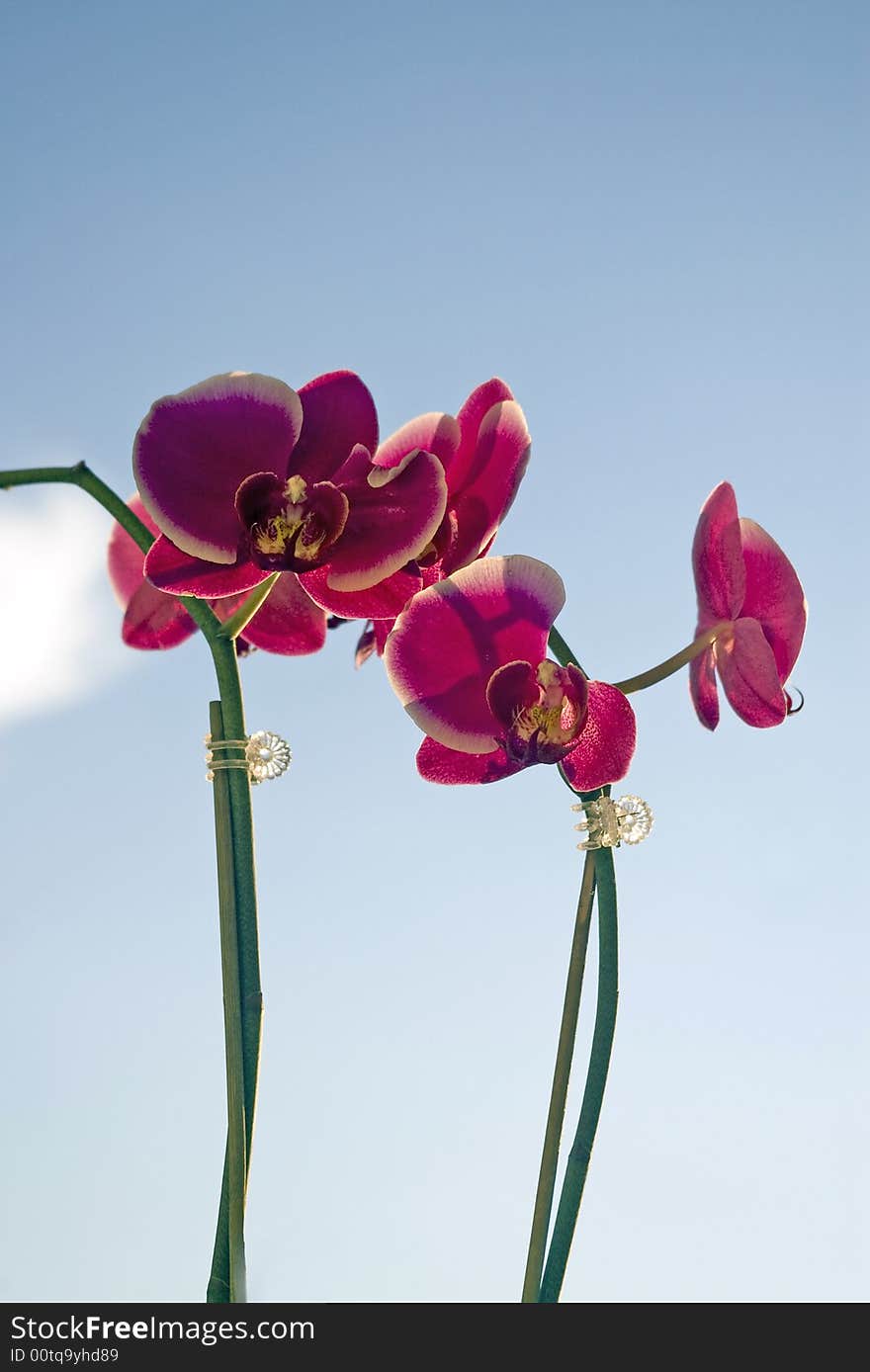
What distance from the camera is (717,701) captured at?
445 millimetres

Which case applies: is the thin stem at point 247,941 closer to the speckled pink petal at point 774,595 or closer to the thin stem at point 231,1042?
the thin stem at point 231,1042

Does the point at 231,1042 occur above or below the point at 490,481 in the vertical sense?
below

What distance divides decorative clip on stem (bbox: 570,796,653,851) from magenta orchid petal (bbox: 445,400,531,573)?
84mm

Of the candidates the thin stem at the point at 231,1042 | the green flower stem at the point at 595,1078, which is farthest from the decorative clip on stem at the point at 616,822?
the thin stem at the point at 231,1042

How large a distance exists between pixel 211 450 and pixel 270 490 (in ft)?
0.08

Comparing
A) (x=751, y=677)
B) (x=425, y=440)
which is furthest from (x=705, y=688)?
(x=425, y=440)

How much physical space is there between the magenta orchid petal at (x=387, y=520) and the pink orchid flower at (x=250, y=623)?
0.14ft

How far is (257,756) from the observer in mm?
385

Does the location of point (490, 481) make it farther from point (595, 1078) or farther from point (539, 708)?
point (595, 1078)

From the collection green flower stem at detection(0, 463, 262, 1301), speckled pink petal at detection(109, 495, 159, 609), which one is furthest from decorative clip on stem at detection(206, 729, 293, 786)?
speckled pink petal at detection(109, 495, 159, 609)

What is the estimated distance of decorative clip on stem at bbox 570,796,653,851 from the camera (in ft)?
1.30

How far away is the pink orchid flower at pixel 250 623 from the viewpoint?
1.42 feet

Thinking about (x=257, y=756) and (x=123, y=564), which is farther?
(x=123, y=564)
